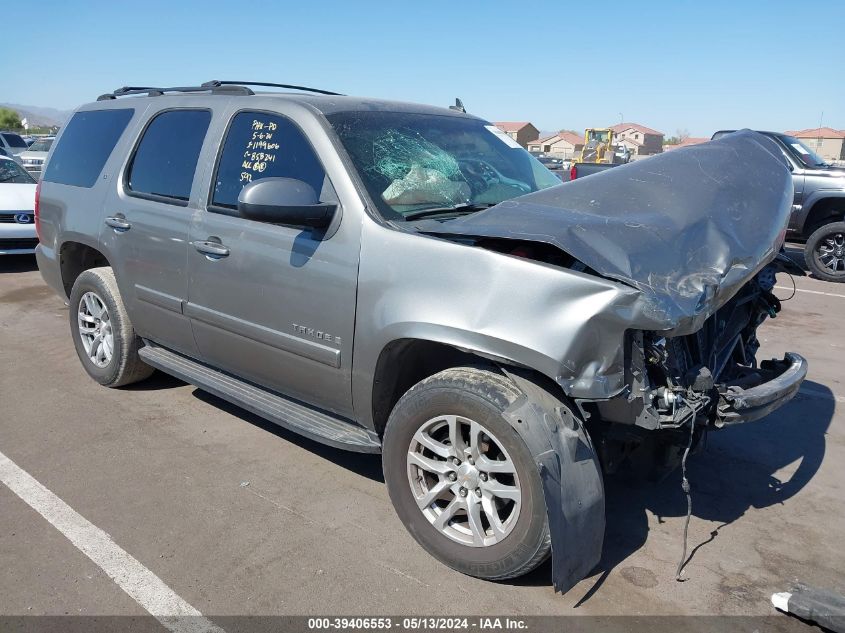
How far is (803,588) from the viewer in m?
2.92

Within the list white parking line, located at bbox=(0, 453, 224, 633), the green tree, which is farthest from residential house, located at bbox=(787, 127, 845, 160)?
the green tree

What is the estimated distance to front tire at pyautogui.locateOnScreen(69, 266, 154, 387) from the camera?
4773mm

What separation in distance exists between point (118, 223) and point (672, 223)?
10.7ft

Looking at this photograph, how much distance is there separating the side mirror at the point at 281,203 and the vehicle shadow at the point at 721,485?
1788 mm

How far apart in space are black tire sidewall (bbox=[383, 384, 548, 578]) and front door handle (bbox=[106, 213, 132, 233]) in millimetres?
2335

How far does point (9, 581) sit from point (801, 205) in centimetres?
1053

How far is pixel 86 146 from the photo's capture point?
5129 millimetres

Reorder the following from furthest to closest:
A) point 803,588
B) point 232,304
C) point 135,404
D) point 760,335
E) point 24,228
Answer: point 24,228
point 760,335
point 135,404
point 232,304
point 803,588

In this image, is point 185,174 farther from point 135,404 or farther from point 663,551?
point 663,551

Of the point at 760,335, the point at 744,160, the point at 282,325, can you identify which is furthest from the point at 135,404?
the point at 760,335

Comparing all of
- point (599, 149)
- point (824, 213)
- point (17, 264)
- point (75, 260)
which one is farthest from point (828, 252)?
point (599, 149)

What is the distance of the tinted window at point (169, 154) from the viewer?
13.6ft

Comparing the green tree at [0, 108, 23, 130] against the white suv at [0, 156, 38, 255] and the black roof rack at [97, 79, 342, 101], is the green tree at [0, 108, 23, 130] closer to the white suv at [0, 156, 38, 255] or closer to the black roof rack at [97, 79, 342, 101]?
the white suv at [0, 156, 38, 255]

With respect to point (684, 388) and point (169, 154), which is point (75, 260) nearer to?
point (169, 154)
